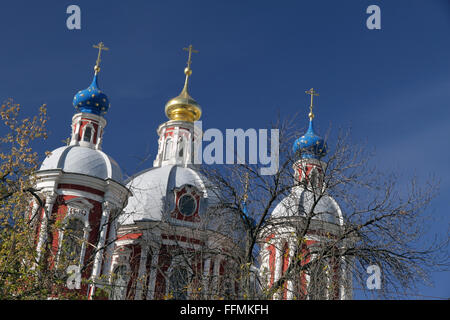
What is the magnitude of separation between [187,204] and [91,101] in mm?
5948

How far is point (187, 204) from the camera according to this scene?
27.1 m

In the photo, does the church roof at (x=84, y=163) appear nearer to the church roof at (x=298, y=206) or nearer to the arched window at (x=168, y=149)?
the arched window at (x=168, y=149)

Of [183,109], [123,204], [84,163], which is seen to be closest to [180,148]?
[183,109]

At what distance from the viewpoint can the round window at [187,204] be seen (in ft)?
88.4

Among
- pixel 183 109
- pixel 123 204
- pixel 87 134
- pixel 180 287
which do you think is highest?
pixel 183 109

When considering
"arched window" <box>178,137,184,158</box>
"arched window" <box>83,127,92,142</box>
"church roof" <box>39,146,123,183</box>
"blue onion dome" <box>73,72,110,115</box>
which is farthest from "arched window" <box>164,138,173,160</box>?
"church roof" <box>39,146,123,183</box>

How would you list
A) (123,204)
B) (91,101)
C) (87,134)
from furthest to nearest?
1. (91,101)
2. (87,134)
3. (123,204)

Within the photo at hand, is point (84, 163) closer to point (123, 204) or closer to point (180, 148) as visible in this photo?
point (123, 204)

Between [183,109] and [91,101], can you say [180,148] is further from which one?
[91,101]

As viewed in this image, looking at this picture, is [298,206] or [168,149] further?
[168,149]

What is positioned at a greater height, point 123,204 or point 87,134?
point 87,134

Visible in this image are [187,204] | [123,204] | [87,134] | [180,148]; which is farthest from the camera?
[180,148]

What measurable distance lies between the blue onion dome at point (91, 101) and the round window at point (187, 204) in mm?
5155
